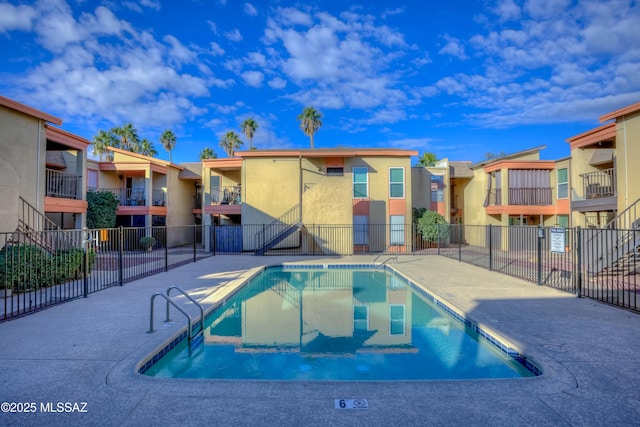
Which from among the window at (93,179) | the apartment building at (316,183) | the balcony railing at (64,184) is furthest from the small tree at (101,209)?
the apartment building at (316,183)

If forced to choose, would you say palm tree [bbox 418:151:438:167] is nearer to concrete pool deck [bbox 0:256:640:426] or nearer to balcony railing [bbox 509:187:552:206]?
balcony railing [bbox 509:187:552:206]

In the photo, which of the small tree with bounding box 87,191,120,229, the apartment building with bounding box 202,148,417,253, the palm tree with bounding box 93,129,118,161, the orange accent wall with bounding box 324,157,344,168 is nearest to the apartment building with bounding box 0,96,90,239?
the small tree with bounding box 87,191,120,229

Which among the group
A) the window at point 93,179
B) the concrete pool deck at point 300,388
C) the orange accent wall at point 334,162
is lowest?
the concrete pool deck at point 300,388

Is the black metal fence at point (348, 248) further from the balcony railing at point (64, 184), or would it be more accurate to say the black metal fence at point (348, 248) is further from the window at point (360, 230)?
the balcony railing at point (64, 184)

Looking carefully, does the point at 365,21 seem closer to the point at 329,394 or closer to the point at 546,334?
the point at 546,334

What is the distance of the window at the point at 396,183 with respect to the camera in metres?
20.5

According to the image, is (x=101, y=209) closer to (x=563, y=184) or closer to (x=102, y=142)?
(x=102, y=142)

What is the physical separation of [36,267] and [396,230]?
17.0 metres

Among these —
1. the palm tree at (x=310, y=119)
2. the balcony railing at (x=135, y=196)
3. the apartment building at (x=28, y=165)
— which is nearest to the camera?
the apartment building at (x=28, y=165)

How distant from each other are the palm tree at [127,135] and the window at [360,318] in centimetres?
3700

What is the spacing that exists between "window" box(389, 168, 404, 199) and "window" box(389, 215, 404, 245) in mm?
1358

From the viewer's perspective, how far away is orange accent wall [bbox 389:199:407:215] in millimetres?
20469

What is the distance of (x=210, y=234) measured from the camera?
19.9 m

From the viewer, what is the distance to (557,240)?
9523 millimetres
